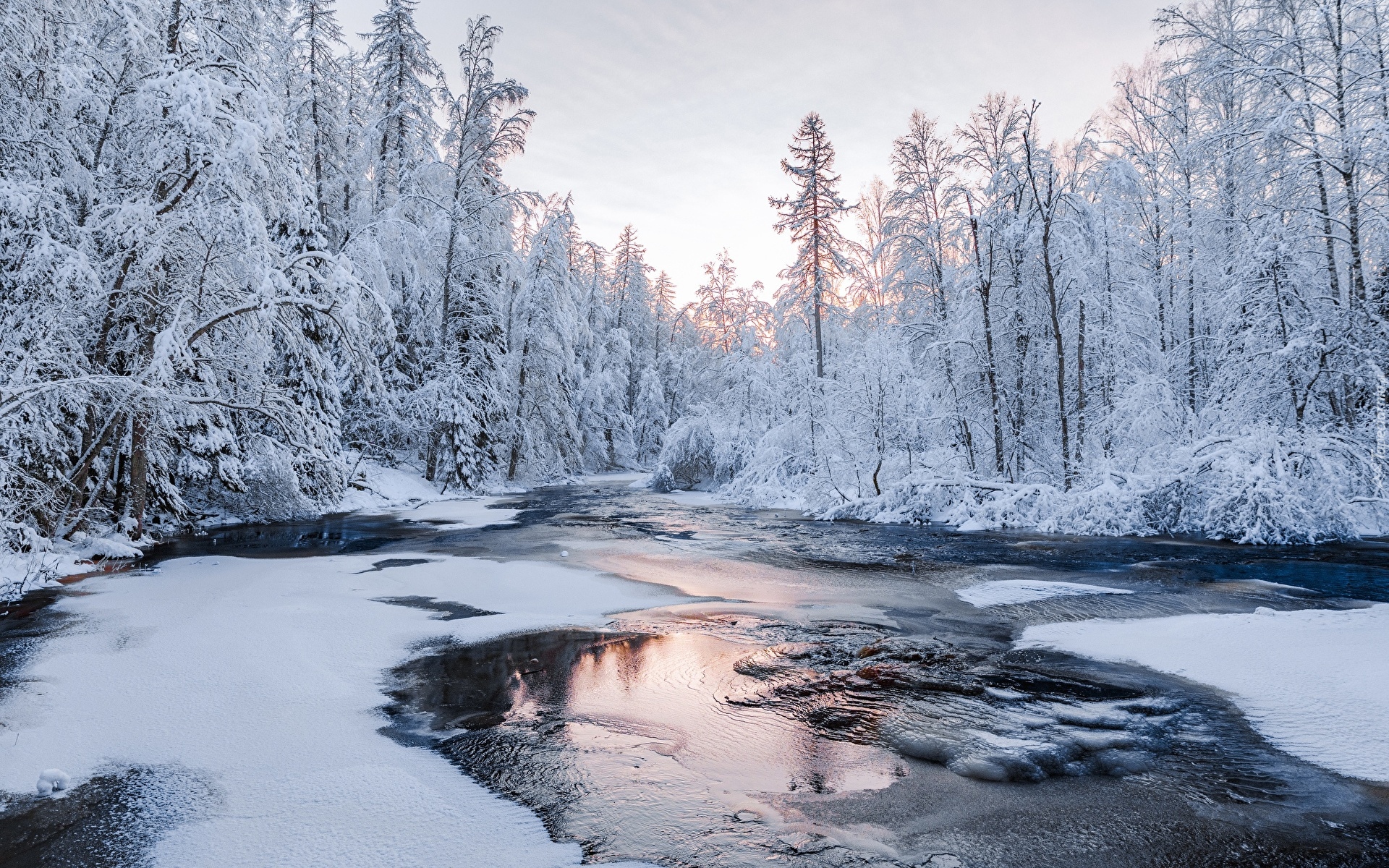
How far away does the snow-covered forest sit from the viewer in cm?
963

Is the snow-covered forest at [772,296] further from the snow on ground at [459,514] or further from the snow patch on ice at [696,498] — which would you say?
the snow on ground at [459,514]

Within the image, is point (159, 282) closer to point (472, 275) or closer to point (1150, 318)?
point (472, 275)

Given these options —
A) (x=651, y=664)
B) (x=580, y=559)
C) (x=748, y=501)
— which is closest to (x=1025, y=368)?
(x=748, y=501)

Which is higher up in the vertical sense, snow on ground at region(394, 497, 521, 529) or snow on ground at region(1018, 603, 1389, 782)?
snow on ground at region(394, 497, 521, 529)

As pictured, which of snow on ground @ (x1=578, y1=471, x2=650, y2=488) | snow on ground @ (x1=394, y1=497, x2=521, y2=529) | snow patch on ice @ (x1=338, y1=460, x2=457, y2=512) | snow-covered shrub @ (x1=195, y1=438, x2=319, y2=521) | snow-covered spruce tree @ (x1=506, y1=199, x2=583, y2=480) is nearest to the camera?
snow-covered shrub @ (x1=195, y1=438, x2=319, y2=521)

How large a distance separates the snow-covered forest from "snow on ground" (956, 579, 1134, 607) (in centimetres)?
537

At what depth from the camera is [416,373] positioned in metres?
23.8

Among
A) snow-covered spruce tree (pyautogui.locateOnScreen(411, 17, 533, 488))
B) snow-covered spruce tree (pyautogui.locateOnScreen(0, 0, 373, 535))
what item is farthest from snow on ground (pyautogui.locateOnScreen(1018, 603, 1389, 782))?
snow-covered spruce tree (pyautogui.locateOnScreen(411, 17, 533, 488))

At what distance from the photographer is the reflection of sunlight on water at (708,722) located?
134 inches

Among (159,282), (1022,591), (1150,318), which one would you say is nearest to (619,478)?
(1150,318)

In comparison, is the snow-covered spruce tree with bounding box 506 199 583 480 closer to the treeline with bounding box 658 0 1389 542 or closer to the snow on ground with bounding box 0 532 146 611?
the treeline with bounding box 658 0 1389 542

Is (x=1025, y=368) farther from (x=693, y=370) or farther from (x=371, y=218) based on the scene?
(x=693, y=370)

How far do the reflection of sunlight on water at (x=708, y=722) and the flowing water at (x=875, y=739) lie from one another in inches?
0.7

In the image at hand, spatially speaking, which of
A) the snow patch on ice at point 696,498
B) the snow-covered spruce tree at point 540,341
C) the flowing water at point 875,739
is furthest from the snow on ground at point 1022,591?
the snow-covered spruce tree at point 540,341
